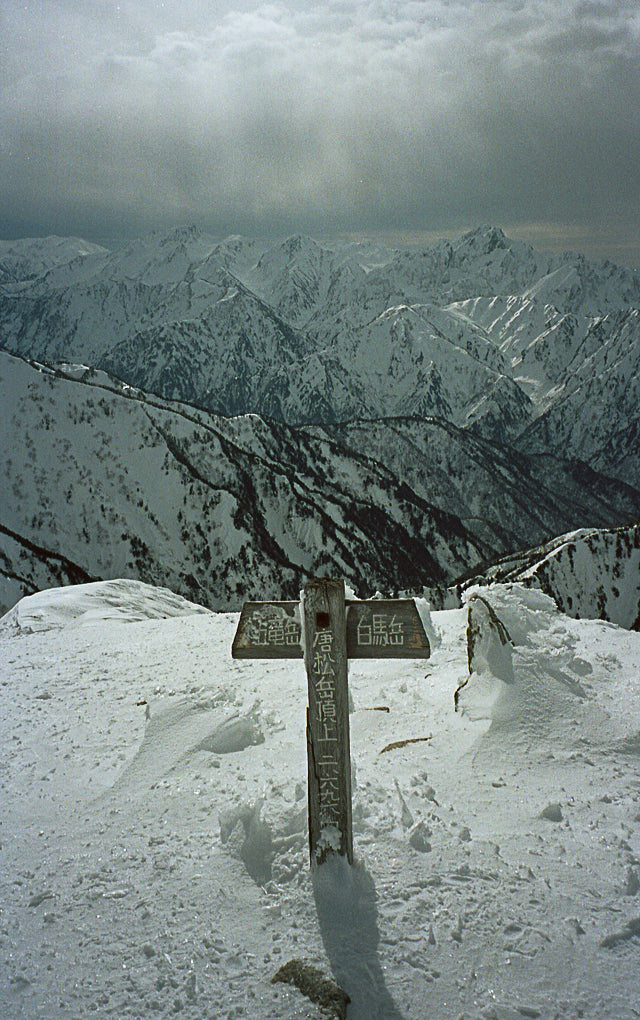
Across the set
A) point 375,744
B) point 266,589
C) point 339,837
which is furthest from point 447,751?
point 266,589

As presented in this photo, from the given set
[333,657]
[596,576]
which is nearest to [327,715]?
[333,657]

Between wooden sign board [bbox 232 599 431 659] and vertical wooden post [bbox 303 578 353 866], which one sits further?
wooden sign board [bbox 232 599 431 659]

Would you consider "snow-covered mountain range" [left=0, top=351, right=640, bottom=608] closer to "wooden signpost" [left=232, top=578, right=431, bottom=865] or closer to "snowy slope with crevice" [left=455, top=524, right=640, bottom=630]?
"snowy slope with crevice" [left=455, top=524, right=640, bottom=630]

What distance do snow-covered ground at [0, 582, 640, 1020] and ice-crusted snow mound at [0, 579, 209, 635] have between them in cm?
941

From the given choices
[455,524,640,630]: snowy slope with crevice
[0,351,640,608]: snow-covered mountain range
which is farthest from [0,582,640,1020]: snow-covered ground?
[455,524,640,630]: snowy slope with crevice

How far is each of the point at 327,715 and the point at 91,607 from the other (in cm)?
1902

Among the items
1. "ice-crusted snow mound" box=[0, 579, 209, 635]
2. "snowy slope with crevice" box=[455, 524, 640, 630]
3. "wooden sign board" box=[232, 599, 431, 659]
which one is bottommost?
"snowy slope with crevice" box=[455, 524, 640, 630]

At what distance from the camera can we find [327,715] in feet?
21.4

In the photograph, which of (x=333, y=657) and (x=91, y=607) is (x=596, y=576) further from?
(x=333, y=657)

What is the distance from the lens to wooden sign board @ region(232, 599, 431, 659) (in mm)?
6590

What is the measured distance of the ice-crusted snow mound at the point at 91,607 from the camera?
20.6 m

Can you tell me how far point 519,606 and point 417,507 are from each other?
13926 centimetres

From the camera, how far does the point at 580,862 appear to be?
21.2 feet

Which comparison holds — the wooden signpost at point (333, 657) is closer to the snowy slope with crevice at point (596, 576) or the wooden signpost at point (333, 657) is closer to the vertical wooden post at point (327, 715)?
the vertical wooden post at point (327, 715)
